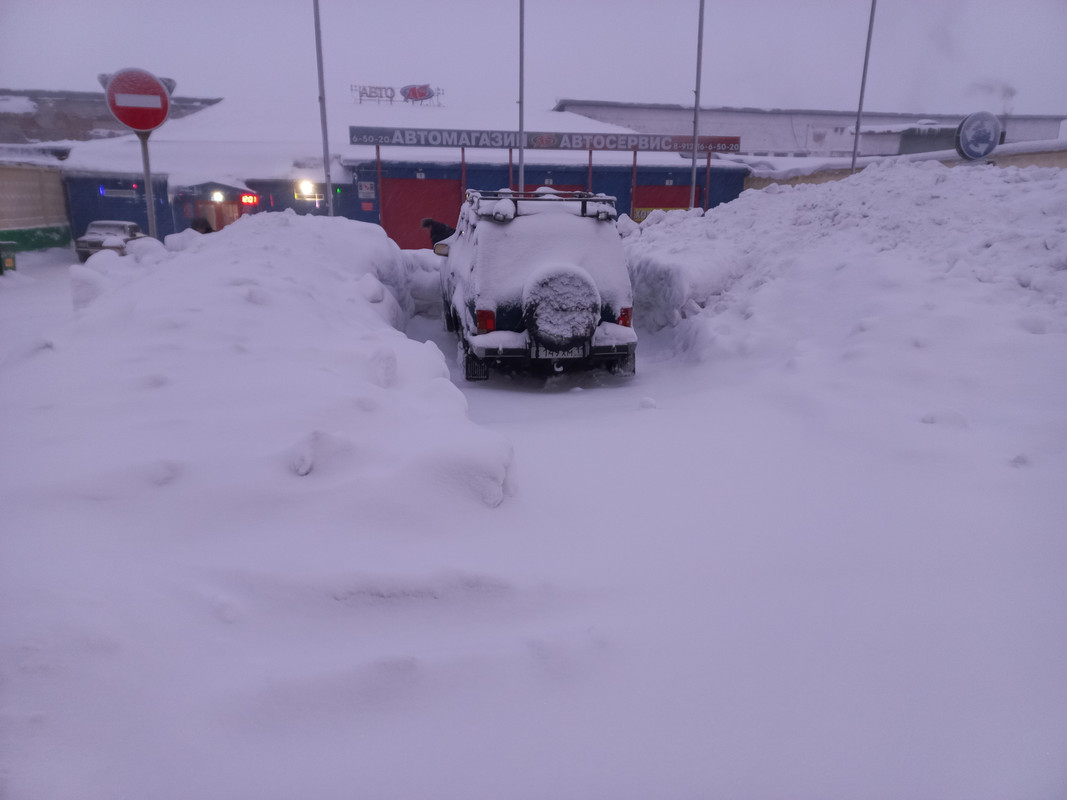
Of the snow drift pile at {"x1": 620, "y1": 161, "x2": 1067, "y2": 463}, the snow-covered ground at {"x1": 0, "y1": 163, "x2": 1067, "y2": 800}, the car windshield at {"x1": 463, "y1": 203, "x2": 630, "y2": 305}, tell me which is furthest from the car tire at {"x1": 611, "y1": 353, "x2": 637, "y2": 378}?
the snow-covered ground at {"x1": 0, "y1": 163, "x2": 1067, "y2": 800}

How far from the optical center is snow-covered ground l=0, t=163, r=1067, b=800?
206 cm

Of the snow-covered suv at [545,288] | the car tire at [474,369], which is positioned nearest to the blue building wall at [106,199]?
the snow-covered suv at [545,288]

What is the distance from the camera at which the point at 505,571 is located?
2939mm

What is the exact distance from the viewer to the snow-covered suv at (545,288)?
684 cm

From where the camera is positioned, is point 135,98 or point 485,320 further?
point 485,320

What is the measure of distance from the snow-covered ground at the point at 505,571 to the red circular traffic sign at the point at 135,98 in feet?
9.36

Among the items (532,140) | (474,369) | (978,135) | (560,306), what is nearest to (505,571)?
(560,306)

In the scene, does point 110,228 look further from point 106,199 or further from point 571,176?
point 571,176

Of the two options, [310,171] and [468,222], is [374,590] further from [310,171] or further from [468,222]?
[310,171]

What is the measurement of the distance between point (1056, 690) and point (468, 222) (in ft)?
24.7

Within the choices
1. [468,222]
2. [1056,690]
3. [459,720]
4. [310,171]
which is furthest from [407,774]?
[310,171]

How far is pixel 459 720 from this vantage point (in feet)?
7.34

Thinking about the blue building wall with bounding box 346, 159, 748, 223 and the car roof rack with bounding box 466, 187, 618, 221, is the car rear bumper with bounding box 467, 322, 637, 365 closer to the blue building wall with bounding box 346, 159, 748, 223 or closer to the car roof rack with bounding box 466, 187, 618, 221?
the car roof rack with bounding box 466, 187, 618, 221

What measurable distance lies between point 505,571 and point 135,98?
6958 millimetres
